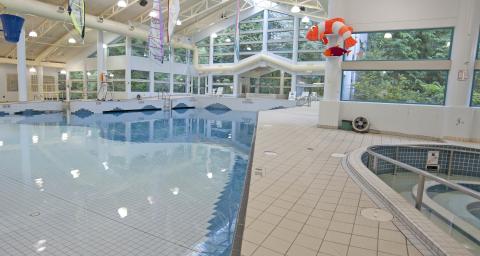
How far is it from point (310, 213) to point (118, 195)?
2.45 meters

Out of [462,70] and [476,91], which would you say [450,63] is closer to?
[462,70]

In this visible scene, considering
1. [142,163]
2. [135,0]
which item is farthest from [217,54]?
[142,163]

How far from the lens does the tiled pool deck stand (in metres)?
1.78

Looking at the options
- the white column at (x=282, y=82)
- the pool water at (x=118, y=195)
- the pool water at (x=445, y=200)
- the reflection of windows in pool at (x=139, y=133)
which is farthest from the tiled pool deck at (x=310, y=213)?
the white column at (x=282, y=82)

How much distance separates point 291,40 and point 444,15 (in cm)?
1320

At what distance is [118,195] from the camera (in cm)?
358

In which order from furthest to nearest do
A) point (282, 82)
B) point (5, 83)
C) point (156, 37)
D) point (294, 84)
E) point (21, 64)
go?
1. point (282, 82)
2. point (294, 84)
3. point (5, 83)
4. point (21, 64)
5. point (156, 37)

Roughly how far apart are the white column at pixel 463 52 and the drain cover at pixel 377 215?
437 cm

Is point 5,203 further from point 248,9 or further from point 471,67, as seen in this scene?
point 248,9

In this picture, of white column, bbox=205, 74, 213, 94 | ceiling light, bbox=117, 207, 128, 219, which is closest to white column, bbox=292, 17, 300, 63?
white column, bbox=205, 74, 213, 94

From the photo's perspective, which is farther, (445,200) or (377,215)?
(445,200)

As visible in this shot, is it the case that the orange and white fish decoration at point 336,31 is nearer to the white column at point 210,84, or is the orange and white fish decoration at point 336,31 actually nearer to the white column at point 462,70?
the white column at point 462,70

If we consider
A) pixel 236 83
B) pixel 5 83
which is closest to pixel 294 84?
pixel 236 83

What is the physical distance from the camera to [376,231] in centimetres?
199
